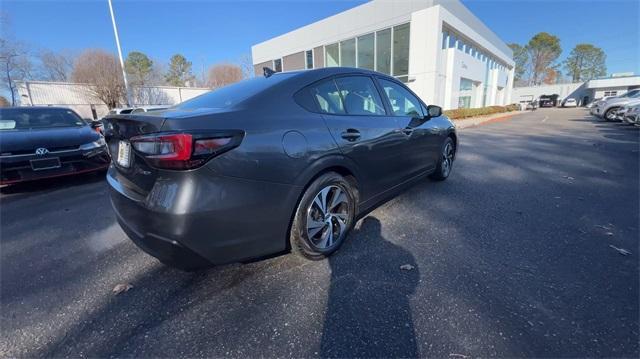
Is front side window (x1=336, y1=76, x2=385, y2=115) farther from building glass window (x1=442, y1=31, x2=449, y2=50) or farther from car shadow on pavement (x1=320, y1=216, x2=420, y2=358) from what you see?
building glass window (x1=442, y1=31, x2=449, y2=50)

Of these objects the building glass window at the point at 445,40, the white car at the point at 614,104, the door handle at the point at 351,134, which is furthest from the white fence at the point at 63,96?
the white car at the point at 614,104

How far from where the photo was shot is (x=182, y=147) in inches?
61.6

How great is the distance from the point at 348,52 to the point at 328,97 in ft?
64.0

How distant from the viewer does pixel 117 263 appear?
249 cm

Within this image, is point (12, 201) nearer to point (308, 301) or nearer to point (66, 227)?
point (66, 227)

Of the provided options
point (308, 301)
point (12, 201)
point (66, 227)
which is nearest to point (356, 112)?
point (308, 301)

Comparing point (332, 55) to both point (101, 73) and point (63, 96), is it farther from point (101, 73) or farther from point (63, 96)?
point (63, 96)

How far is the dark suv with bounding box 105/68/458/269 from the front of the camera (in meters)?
1.60

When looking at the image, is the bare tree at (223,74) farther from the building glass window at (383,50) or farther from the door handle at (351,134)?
the door handle at (351,134)

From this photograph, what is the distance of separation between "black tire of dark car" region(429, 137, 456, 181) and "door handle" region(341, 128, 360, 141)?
2187mm

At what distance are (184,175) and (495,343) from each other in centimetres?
196

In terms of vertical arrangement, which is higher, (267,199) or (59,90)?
(59,90)

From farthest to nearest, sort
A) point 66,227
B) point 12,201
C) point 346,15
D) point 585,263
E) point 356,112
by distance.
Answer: point 346,15
point 12,201
point 66,227
point 356,112
point 585,263

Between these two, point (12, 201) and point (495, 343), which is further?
point (12, 201)
